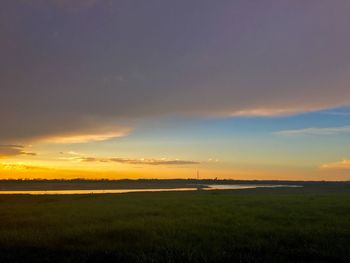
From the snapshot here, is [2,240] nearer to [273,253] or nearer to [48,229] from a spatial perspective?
[48,229]

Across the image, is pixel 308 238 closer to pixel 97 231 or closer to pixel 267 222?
pixel 267 222

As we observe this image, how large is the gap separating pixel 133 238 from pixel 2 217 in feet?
50.1

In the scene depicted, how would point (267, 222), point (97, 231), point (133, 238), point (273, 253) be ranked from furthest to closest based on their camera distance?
point (267, 222) → point (97, 231) → point (133, 238) → point (273, 253)

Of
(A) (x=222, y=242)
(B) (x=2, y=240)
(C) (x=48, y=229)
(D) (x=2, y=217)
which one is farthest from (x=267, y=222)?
(D) (x=2, y=217)

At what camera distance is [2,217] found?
31.9 meters

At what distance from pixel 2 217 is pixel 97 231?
12.3m

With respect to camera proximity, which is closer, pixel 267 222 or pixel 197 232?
pixel 197 232

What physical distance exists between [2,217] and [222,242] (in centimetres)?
1946

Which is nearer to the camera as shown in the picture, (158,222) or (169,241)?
(169,241)

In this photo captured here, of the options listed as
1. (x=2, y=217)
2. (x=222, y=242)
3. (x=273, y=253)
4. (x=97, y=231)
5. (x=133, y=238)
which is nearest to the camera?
(x=273, y=253)

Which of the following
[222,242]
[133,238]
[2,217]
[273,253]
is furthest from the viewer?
[2,217]

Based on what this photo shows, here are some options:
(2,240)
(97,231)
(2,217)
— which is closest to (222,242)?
(97,231)

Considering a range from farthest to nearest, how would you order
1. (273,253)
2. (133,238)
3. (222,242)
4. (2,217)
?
(2,217)
(133,238)
(222,242)
(273,253)

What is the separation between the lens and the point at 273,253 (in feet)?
57.2
